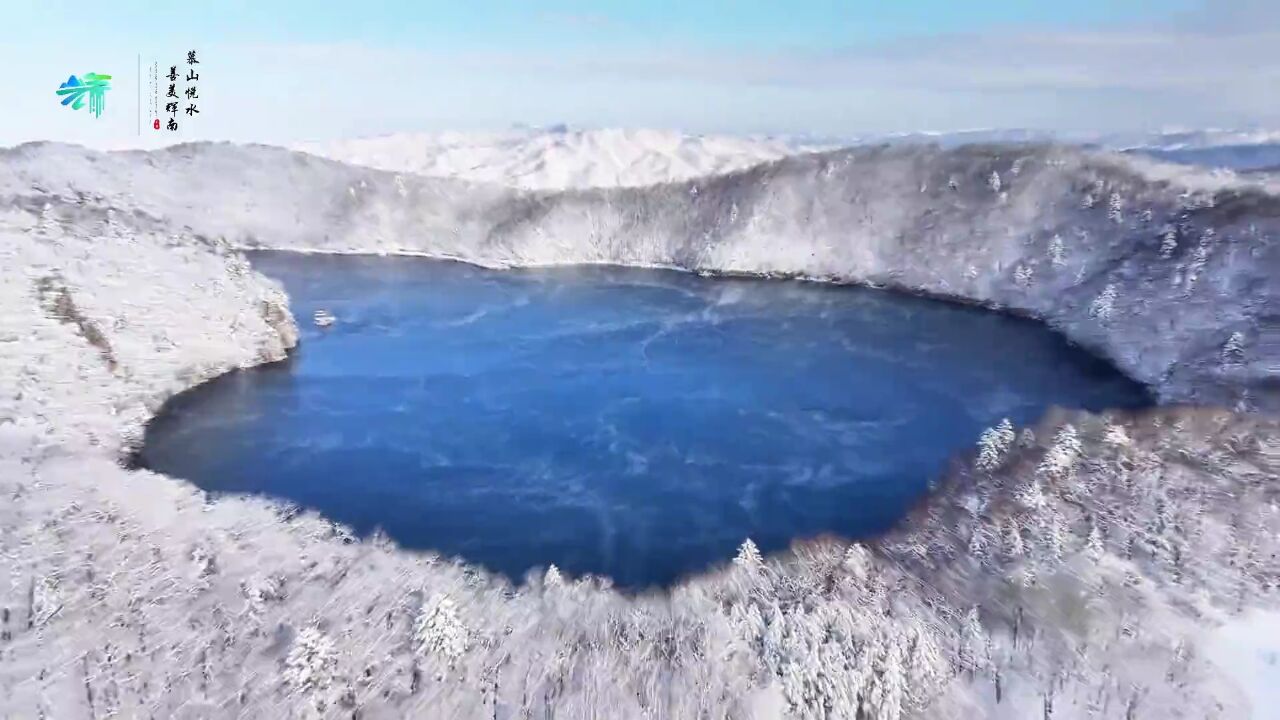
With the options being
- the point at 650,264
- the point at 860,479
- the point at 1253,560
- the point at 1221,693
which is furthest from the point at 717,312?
the point at 1221,693

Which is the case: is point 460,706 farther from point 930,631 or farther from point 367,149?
point 367,149

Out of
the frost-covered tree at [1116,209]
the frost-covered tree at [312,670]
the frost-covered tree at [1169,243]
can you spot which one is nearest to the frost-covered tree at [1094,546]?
the frost-covered tree at [312,670]

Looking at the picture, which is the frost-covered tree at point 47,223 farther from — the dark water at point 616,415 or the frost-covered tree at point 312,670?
the frost-covered tree at point 312,670

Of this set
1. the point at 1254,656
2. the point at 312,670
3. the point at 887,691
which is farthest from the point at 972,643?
the point at 312,670

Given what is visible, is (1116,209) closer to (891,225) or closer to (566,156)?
(891,225)

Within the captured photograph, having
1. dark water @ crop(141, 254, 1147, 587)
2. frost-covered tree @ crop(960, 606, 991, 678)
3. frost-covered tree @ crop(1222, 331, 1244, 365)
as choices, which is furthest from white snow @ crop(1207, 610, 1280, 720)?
frost-covered tree @ crop(1222, 331, 1244, 365)

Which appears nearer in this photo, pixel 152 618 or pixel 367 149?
pixel 152 618
